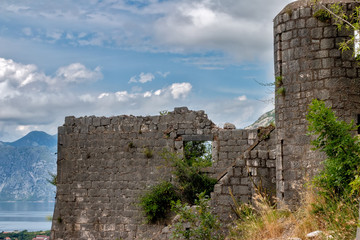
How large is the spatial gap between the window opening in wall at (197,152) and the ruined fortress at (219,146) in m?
0.31

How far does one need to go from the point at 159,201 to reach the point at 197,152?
1.82 meters

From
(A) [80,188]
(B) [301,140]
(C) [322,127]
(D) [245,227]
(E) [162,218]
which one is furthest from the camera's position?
(A) [80,188]

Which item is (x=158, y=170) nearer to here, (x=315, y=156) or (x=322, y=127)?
(x=315, y=156)

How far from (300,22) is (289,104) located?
1726 mm

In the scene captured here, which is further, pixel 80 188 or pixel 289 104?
pixel 80 188

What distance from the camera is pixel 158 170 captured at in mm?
17172

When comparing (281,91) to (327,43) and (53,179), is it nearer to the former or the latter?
(327,43)

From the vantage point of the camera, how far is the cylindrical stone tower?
1191 centimetres

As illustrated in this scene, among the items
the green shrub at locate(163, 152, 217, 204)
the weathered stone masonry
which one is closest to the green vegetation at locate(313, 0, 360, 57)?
the weathered stone masonry

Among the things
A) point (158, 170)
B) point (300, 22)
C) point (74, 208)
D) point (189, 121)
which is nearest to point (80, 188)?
point (74, 208)

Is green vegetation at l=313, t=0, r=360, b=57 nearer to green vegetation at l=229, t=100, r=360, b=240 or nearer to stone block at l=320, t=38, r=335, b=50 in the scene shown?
stone block at l=320, t=38, r=335, b=50

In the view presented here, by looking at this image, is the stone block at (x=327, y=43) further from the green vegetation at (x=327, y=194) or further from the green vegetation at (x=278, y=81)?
the green vegetation at (x=327, y=194)

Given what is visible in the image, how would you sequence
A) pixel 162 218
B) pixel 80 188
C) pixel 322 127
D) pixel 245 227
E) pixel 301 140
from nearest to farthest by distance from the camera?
pixel 322 127, pixel 245 227, pixel 301 140, pixel 162 218, pixel 80 188

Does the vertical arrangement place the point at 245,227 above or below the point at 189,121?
below
